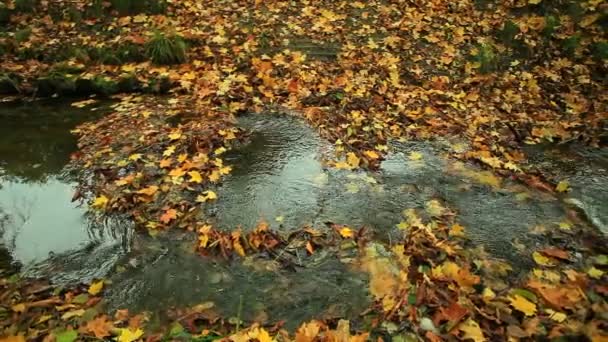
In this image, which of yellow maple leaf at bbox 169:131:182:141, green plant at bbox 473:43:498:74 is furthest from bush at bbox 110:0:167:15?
green plant at bbox 473:43:498:74

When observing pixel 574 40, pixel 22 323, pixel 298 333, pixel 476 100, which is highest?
pixel 574 40

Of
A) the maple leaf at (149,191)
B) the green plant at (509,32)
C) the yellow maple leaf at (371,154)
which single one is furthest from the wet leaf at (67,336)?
the green plant at (509,32)

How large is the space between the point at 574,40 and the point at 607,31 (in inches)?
22.2

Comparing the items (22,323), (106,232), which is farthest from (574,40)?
(22,323)

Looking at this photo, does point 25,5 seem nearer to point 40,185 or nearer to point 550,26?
point 40,185

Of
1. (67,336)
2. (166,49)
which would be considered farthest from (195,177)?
(166,49)

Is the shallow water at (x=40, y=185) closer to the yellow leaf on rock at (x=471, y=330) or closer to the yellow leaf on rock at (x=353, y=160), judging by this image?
the yellow leaf on rock at (x=353, y=160)

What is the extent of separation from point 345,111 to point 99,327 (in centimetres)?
379

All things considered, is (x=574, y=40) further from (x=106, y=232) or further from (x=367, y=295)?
(x=106, y=232)

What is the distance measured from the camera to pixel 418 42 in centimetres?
752

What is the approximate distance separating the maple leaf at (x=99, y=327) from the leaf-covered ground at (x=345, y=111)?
0.01m

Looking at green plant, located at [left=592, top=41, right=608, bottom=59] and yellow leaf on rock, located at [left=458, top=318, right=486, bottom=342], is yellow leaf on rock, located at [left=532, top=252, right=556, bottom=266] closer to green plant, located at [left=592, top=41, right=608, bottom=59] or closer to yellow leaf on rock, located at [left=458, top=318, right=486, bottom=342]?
yellow leaf on rock, located at [left=458, top=318, right=486, bottom=342]

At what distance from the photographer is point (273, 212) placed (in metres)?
4.15

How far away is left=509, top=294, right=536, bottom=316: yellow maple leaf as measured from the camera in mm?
3080
